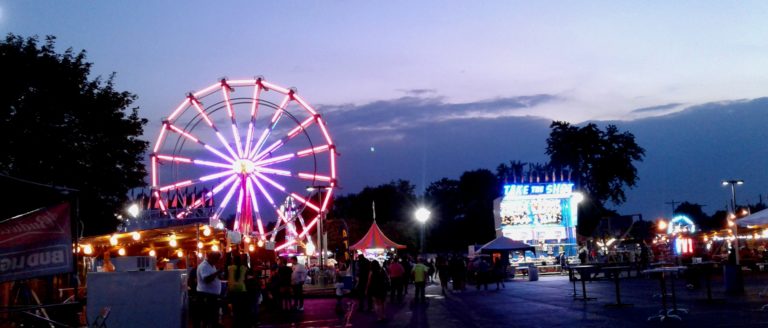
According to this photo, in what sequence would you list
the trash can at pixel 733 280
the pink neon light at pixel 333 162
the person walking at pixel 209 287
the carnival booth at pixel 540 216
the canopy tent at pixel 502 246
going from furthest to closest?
the carnival booth at pixel 540 216 → the canopy tent at pixel 502 246 → the pink neon light at pixel 333 162 → the trash can at pixel 733 280 → the person walking at pixel 209 287

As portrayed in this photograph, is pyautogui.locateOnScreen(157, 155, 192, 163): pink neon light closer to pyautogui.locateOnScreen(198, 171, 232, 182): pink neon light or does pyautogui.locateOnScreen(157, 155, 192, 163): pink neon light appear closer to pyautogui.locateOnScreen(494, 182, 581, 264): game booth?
pyautogui.locateOnScreen(198, 171, 232, 182): pink neon light

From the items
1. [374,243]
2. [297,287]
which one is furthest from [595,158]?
[297,287]

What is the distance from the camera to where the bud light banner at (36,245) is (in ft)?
33.1

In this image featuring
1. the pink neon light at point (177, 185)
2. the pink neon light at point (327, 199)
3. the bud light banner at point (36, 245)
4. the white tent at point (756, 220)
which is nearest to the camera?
the bud light banner at point (36, 245)

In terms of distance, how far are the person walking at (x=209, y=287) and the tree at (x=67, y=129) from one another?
13306 millimetres

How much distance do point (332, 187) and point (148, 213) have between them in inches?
411

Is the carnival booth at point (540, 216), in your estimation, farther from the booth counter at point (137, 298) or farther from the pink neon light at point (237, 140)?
the booth counter at point (137, 298)

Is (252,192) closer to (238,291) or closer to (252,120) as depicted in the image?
(252,120)

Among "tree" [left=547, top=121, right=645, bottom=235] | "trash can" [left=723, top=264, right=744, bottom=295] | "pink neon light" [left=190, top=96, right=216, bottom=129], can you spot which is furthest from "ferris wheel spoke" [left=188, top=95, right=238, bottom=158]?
"tree" [left=547, top=121, right=645, bottom=235]

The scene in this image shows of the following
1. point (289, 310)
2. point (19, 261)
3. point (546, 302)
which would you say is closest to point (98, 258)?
point (289, 310)

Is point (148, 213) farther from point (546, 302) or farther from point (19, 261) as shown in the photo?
point (19, 261)

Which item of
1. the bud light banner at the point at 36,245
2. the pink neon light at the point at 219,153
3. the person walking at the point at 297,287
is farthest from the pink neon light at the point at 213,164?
the bud light banner at the point at 36,245

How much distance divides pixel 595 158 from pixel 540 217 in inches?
1155

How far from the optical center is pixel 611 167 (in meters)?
85.8
